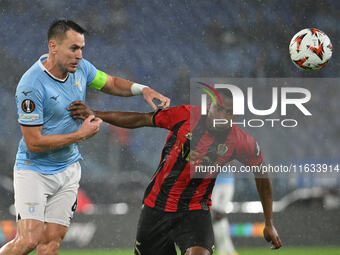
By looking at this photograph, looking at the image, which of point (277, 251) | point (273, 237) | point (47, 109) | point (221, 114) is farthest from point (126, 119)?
point (277, 251)

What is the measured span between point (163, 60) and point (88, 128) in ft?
26.8

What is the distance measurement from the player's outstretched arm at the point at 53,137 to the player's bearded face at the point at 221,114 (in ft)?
3.26

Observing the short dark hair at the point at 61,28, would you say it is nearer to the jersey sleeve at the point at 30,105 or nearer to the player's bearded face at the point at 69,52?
the player's bearded face at the point at 69,52

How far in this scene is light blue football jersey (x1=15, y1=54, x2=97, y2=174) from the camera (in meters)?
4.42

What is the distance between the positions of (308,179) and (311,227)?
217 cm

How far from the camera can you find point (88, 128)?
444 cm

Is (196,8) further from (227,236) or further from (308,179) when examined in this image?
(227,236)

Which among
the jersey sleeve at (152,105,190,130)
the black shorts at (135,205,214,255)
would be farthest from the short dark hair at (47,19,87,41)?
the black shorts at (135,205,214,255)

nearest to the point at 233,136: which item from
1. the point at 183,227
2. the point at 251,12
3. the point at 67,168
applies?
the point at 183,227

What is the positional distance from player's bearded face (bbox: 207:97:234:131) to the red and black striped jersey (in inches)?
2.0

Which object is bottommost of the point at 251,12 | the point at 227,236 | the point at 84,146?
the point at 227,236

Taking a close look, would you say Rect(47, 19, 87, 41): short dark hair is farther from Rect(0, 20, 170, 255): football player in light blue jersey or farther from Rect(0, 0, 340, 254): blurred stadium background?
Rect(0, 0, 340, 254): blurred stadium background

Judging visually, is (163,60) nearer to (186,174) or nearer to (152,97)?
(152,97)

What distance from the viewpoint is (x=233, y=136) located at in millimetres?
4941
